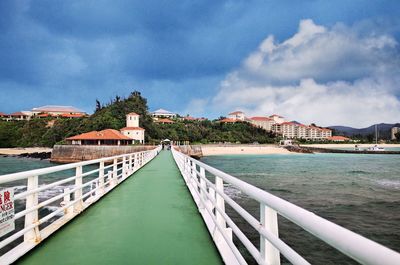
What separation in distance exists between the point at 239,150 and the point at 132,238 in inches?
2836

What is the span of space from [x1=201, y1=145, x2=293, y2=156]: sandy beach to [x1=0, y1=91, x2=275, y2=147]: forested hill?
12.4 meters

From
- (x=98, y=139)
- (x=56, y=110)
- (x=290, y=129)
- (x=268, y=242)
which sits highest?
(x=56, y=110)

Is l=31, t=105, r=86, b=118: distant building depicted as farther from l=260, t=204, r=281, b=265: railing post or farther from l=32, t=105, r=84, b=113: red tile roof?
l=260, t=204, r=281, b=265: railing post

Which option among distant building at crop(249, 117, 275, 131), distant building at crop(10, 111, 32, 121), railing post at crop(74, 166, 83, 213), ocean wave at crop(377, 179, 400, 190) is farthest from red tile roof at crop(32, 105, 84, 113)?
railing post at crop(74, 166, 83, 213)

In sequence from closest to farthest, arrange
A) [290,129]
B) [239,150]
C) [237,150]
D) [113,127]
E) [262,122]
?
[113,127], [237,150], [239,150], [290,129], [262,122]

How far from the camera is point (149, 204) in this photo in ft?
20.9

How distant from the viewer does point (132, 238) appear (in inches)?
159

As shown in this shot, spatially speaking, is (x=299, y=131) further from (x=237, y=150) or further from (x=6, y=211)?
(x=6, y=211)

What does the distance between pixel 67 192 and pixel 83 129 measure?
67.6 metres

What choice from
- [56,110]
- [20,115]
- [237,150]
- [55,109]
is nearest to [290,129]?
[237,150]

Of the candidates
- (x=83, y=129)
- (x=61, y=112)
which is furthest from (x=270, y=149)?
(x=61, y=112)

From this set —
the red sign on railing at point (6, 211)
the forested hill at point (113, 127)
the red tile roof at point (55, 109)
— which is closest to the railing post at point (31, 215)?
the red sign on railing at point (6, 211)

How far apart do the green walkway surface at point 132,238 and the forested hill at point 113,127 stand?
2413 inches

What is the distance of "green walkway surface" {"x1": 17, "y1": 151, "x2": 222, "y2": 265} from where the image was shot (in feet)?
11.0
